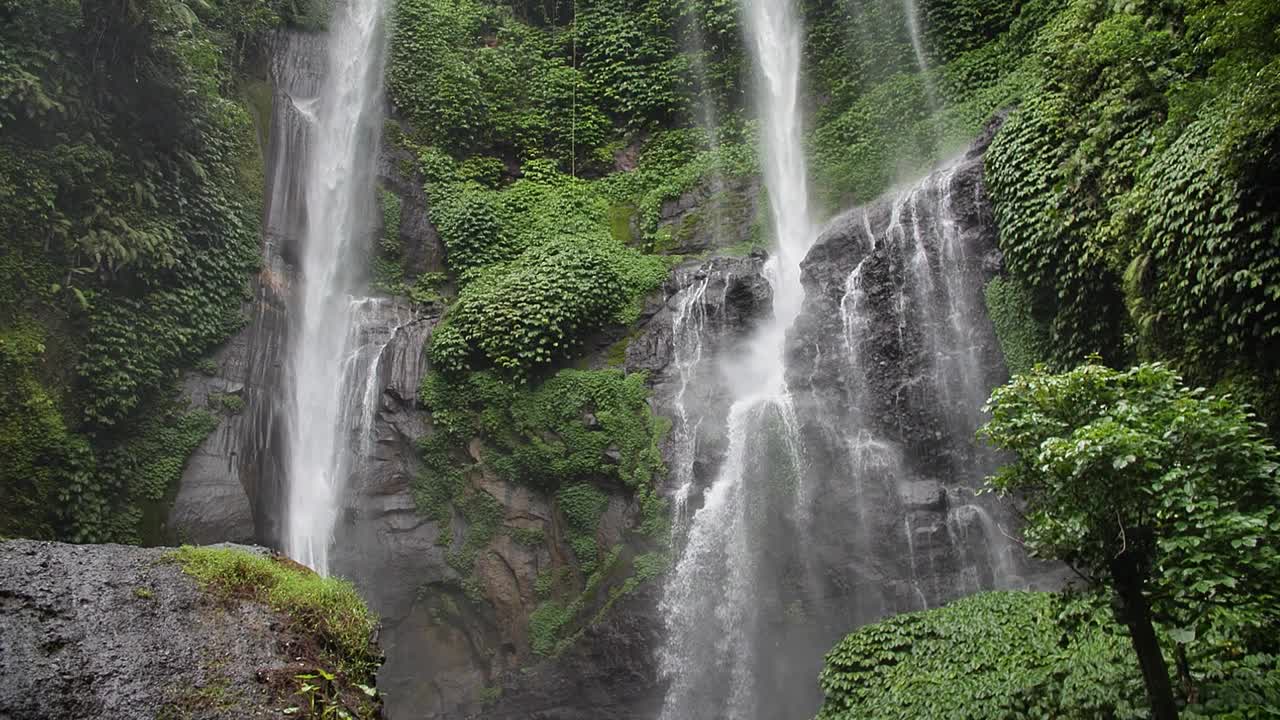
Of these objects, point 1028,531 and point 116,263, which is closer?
point 1028,531

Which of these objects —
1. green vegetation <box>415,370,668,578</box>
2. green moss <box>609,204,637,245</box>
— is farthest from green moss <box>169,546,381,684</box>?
green moss <box>609,204,637,245</box>

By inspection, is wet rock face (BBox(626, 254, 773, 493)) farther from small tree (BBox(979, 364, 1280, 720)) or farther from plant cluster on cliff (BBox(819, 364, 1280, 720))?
small tree (BBox(979, 364, 1280, 720))

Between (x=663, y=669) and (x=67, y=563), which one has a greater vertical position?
(x=67, y=563)

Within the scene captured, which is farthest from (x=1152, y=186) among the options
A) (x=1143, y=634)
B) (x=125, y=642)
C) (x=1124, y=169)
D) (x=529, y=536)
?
(x=125, y=642)

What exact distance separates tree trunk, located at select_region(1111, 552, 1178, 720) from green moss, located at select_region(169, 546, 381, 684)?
5710mm

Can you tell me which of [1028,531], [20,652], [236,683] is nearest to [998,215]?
[1028,531]

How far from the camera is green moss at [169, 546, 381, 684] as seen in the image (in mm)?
6637

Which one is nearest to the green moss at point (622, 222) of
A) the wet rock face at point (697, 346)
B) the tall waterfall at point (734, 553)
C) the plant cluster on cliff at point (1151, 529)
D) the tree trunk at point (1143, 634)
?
the wet rock face at point (697, 346)

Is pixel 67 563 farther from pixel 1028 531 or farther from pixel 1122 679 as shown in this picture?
pixel 1122 679

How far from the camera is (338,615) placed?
697 centimetres

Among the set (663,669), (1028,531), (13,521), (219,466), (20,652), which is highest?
(219,466)

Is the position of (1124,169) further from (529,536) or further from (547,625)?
(547,625)

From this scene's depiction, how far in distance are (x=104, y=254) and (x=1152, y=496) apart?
582 inches

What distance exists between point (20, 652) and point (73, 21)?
38.9ft
